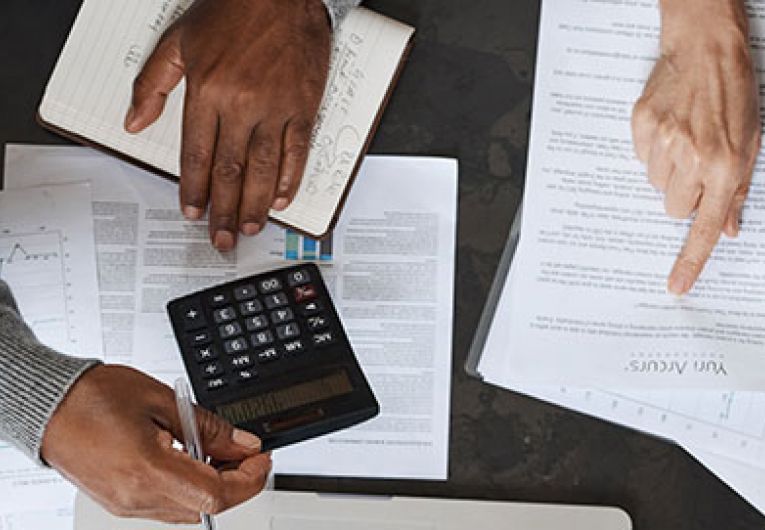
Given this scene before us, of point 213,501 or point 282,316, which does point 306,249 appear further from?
point 213,501

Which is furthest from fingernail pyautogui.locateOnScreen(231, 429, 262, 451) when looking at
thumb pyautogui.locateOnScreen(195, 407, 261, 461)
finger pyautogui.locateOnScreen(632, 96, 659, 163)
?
finger pyautogui.locateOnScreen(632, 96, 659, 163)

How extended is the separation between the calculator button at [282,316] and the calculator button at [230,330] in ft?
0.08

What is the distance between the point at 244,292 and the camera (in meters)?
0.79

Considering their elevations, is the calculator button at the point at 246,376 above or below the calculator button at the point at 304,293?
below

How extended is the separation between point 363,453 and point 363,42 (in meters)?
0.29

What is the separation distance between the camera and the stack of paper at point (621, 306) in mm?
784

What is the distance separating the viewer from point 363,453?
0.79 metres

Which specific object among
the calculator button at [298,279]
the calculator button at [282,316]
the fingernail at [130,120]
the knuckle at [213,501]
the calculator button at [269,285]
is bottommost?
the knuckle at [213,501]

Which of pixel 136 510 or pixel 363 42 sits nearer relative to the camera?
pixel 136 510

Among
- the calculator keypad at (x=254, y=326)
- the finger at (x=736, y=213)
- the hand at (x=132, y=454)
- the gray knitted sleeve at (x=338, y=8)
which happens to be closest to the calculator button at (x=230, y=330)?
the calculator keypad at (x=254, y=326)

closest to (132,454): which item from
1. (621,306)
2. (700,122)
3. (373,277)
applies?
(373,277)

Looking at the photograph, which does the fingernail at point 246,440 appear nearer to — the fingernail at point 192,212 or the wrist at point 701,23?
the fingernail at point 192,212

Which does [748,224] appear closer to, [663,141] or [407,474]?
[663,141]

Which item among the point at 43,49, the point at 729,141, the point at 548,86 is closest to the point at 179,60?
the point at 43,49
